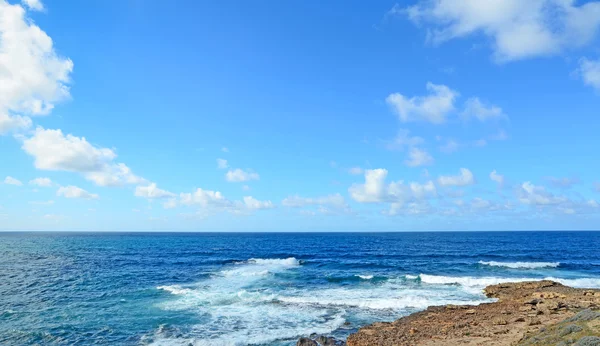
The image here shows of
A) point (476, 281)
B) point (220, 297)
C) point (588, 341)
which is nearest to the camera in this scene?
point (588, 341)

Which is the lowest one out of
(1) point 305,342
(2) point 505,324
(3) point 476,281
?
(3) point 476,281

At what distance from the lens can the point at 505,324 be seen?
21.6 m

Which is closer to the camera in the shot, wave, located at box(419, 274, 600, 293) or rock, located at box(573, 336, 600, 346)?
rock, located at box(573, 336, 600, 346)

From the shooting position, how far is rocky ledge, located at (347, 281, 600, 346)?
53.2 feet

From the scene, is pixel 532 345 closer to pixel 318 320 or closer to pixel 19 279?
pixel 318 320

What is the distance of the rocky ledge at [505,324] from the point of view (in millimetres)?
16219

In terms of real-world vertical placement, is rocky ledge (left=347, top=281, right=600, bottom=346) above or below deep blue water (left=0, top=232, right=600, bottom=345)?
above

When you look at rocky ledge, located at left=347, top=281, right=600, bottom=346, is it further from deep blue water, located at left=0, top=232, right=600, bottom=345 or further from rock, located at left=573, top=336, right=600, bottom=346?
deep blue water, located at left=0, top=232, right=600, bottom=345

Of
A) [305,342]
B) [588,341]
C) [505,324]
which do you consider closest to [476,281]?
[505,324]

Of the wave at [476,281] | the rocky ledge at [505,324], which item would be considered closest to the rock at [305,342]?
the rocky ledge at [505,324]

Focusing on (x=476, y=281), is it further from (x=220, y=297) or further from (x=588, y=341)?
(x=220, y=297)

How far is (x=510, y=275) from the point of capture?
4525 centimetres

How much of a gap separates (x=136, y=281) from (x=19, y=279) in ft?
46.8

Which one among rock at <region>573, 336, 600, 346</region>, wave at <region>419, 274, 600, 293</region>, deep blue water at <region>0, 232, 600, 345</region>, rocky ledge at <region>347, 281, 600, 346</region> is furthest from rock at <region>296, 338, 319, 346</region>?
wave at <region>419, 274, 600, 293</region>
